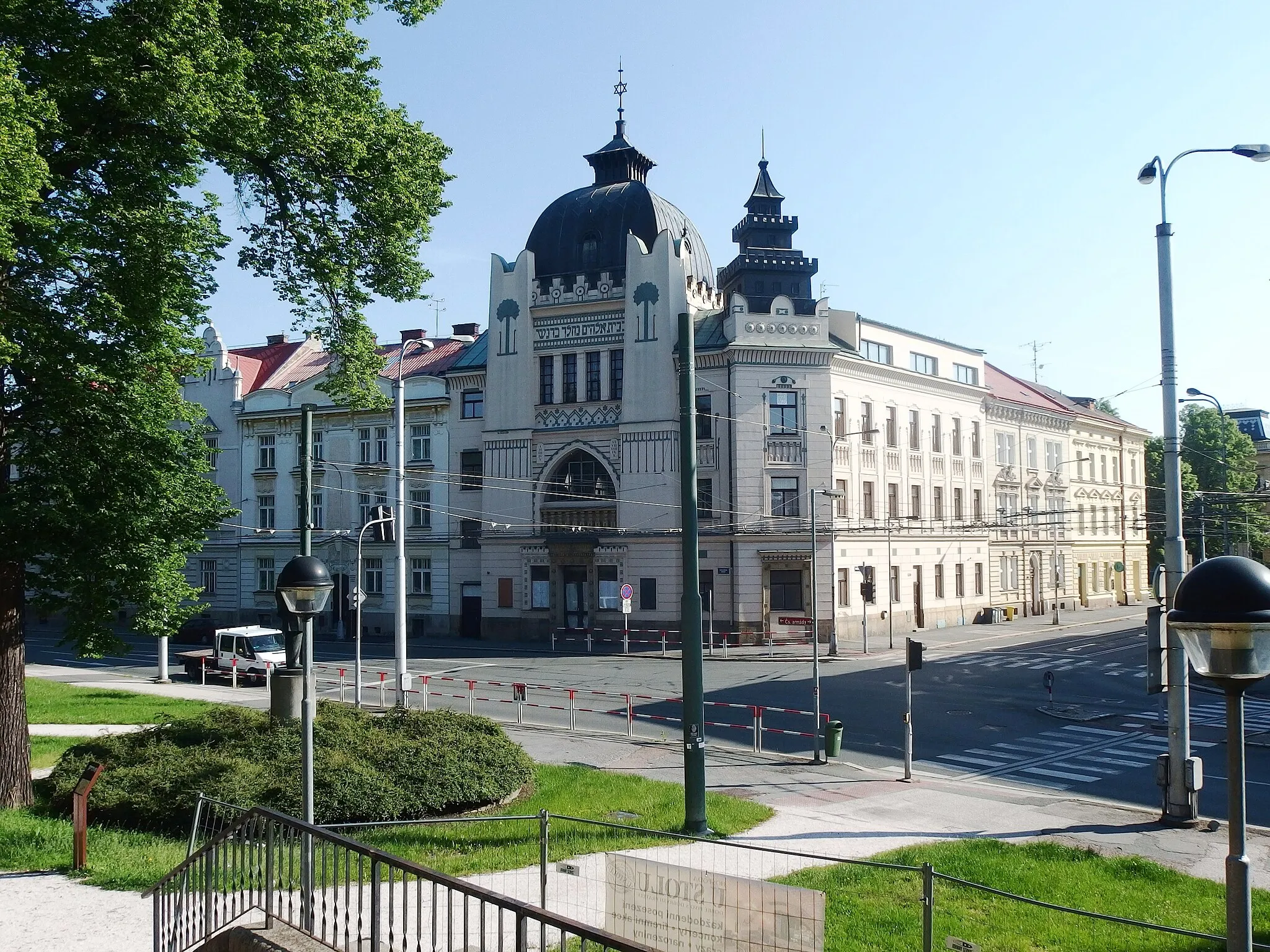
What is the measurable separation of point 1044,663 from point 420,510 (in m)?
30.6

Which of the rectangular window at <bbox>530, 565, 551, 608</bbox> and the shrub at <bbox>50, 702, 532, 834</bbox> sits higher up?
the rectangular window at <bbox>530, 565, 551, 608</bbox>

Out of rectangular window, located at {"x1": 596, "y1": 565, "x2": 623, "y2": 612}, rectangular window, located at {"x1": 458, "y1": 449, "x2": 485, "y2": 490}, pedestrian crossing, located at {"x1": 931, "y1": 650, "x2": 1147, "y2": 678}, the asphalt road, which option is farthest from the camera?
rectangular window, located at {"x1": 458, "y1": 449, "x2": 485, "y2": 490}

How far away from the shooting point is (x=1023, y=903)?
1100cm

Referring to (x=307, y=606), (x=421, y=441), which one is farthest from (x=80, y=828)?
(x=421, y=441)

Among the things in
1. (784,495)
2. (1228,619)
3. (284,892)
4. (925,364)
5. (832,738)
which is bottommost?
(832,738)

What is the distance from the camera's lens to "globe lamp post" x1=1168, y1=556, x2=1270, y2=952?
4512mm

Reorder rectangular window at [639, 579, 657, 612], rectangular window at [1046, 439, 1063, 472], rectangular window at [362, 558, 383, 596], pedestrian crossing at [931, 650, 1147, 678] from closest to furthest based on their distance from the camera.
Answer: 1. pedestrian crossing at [931, 650, 1147, 678]
2. rectangular window at [639, 579, 657, 612]
3. rectangular window at [362, 558, 383, 596]
4. rectangular window at [1046, 439, 1063, 472]

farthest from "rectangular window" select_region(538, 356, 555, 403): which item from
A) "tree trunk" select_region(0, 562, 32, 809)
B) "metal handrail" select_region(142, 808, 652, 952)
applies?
"metal handrail" select_region(142, 808, 652, 952)

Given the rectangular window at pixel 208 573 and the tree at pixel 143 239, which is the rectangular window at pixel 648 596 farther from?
the tree at pixel 143 239

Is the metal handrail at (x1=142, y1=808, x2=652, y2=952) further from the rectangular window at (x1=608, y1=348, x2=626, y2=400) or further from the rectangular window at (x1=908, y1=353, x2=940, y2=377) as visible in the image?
the rectangular window at (x1=908, y1=353, x2=940, y2=377)

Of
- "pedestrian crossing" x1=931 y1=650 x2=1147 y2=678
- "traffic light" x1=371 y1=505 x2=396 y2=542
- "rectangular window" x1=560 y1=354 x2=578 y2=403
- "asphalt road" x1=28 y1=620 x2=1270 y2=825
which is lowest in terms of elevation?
"pedestrian crossing" x1=931 y1=650 x2=1147 y2=678

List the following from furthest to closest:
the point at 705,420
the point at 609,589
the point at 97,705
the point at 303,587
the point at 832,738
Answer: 1. the point at 609,589
2. the point at 705,420
3. the point at 97,705
4. the point at 832,738
5. the point at 303,587

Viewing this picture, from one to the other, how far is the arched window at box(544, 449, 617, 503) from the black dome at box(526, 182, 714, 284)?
880 cm

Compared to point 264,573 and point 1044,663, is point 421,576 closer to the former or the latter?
point 264,573
